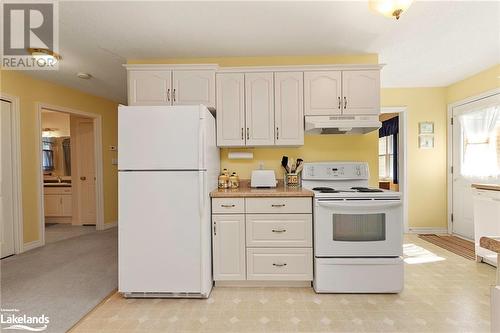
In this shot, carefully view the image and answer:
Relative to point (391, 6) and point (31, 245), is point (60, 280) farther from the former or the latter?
point (391, 6)

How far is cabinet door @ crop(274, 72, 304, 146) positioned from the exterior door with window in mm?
2752

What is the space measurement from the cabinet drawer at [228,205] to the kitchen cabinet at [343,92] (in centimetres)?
121

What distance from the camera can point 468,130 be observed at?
3.74m

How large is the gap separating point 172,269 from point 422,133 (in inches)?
169

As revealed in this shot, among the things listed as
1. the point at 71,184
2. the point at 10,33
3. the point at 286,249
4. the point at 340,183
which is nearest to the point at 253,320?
the point at 286,249

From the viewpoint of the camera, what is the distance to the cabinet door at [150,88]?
108 inches

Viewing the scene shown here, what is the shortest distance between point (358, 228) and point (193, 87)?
2168mm

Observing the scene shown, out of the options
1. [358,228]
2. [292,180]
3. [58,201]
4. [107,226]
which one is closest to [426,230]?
[358,228]

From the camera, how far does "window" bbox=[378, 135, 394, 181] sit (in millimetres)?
5816


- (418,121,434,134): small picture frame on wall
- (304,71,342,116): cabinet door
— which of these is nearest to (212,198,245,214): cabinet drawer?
(304,71,342,116): cabinet door

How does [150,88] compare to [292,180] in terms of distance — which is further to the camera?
[292,180]

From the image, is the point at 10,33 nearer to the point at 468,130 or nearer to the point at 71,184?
the point at 71,184

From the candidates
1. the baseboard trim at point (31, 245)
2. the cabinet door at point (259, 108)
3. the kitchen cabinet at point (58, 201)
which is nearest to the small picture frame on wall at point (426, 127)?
the cabinet door at point (259, 108)

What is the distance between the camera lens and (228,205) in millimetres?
2385
